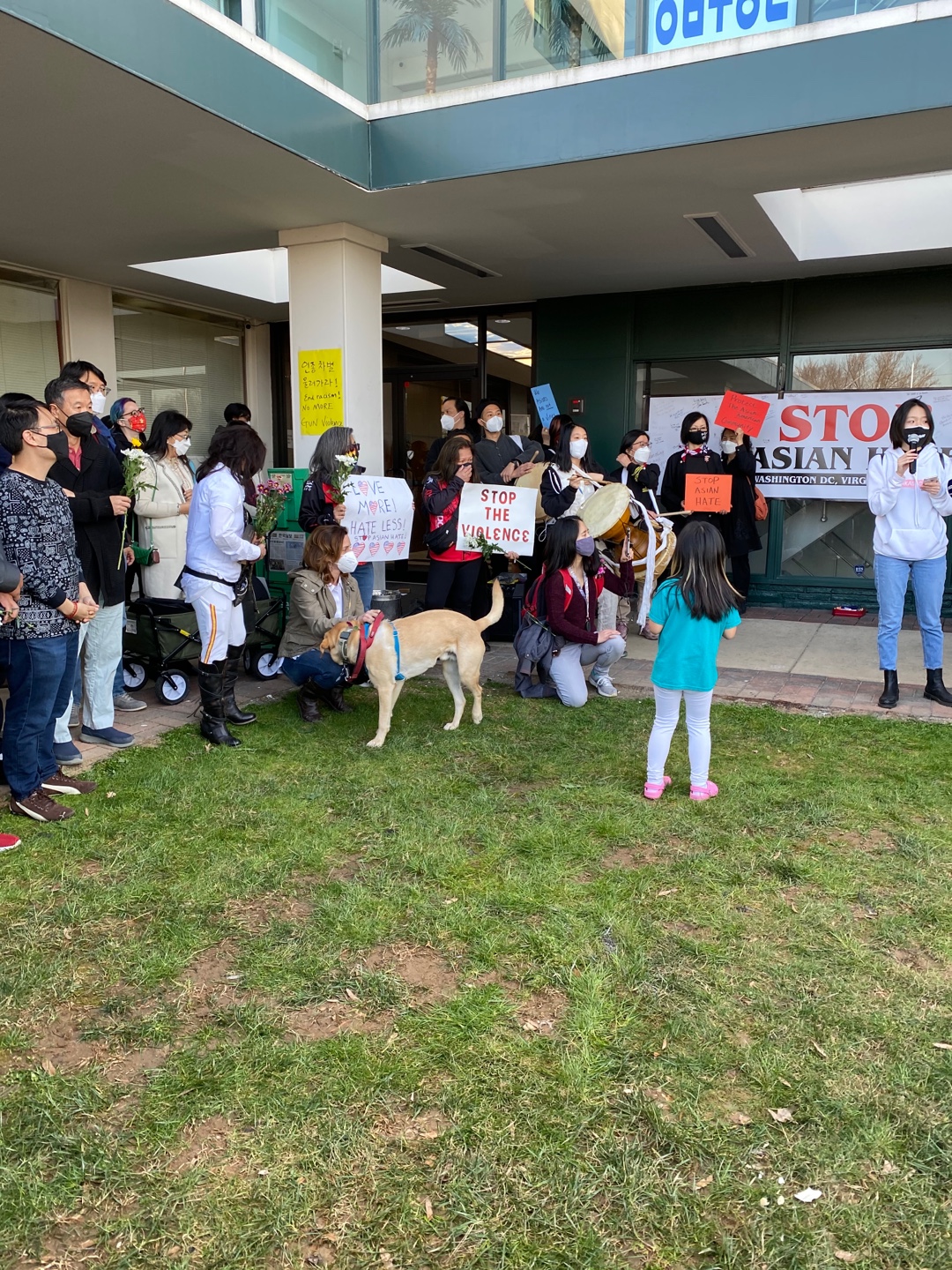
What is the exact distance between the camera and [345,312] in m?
7.92

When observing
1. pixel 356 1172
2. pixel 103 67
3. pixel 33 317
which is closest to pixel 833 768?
pixel 356 1172

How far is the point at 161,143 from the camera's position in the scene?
5996 millimetres

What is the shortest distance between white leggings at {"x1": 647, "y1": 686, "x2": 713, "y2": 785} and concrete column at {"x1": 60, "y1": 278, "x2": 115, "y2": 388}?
8.29 meters

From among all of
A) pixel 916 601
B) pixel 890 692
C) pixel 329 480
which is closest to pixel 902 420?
pixel 916 601

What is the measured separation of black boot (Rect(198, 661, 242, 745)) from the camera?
573 centimetres

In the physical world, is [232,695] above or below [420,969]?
above

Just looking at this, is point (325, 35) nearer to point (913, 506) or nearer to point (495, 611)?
point (495, 611)

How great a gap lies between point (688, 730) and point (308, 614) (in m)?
2.65

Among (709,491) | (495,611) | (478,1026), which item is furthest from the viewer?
(709,491)

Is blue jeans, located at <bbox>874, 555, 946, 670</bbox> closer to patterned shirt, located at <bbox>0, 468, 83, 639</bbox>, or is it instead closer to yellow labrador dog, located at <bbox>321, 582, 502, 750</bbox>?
yellow labrador dog, located at <bbox>321, 582, 502, 750</bbox>

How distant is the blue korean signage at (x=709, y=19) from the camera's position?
5.67m

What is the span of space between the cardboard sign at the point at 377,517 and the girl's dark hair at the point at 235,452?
164cm

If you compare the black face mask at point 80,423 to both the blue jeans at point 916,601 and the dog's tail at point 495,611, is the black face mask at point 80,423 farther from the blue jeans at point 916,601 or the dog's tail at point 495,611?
the blue jeans at point 916,601

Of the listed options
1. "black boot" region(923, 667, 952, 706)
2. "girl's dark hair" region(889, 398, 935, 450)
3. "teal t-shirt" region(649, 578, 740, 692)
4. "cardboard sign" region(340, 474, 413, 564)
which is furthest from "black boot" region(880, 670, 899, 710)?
"cardboard sign" region(340, 474, 413, 564)
